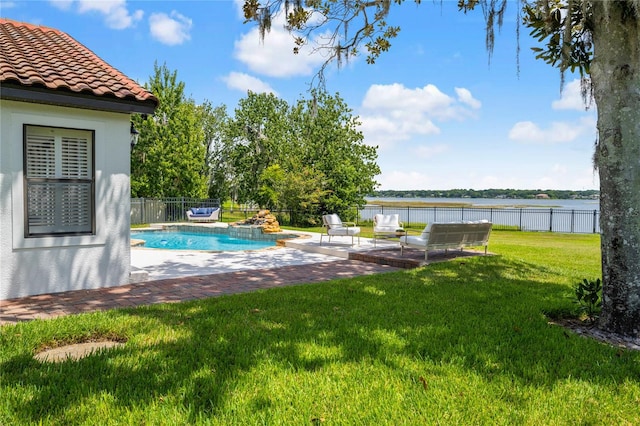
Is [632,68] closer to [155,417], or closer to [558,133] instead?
[155,417]

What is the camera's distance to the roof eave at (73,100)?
556 cm

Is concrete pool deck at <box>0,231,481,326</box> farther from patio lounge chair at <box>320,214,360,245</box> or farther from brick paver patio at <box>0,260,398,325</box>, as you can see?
patio lounge chair at <box>320,214,360,245</box>

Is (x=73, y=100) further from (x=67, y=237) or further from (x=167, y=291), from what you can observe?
(x=167, y=291)

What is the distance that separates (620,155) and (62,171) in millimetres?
7616

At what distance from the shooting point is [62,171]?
255 inches

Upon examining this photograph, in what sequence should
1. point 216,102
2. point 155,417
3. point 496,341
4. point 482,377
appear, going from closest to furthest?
point 155,417 → point 482,377 → point 496,341 → point 216,102

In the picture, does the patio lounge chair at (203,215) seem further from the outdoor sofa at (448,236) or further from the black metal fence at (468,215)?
the outdoor sofa at (448,236)

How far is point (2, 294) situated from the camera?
5.82m

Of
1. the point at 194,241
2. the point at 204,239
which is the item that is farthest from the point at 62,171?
the point at 204,239

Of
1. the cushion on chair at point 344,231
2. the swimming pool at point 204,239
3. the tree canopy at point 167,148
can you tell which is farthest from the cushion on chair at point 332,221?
Answer: the tree canopy at point 167,148

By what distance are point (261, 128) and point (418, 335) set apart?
29676 mm

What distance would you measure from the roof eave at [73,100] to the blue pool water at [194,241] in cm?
764

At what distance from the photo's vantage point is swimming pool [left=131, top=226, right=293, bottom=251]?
49.0 ft

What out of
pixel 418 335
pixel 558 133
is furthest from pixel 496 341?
pixel 558 133
